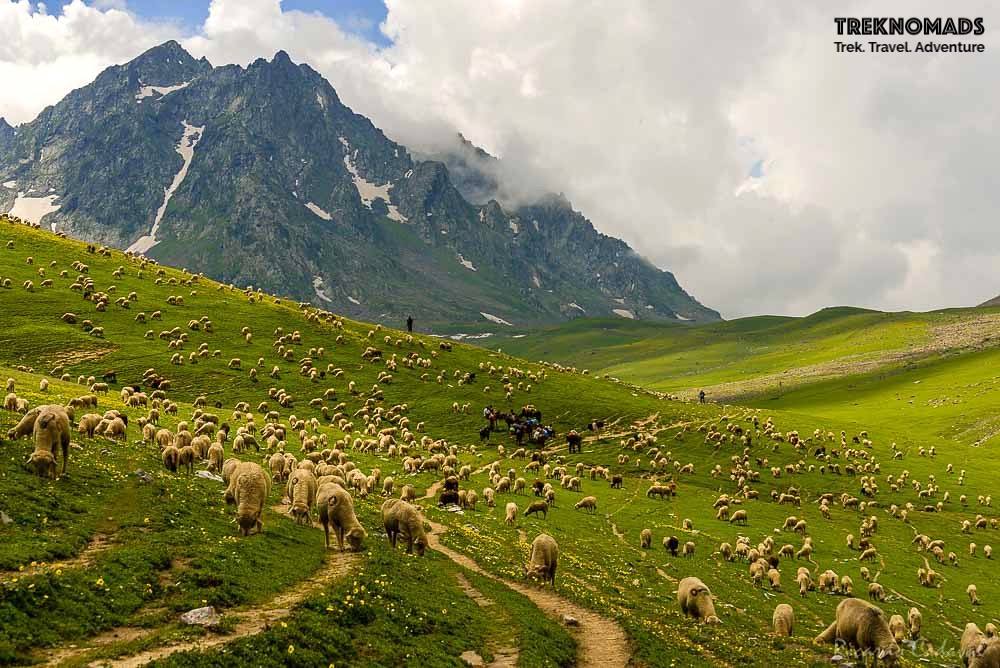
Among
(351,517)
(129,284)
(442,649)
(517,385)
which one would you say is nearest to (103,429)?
(351,517)

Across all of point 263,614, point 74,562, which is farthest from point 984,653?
point 74,562

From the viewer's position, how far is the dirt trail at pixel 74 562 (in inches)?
752

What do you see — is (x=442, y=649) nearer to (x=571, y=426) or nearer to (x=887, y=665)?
(x=887, y=665)

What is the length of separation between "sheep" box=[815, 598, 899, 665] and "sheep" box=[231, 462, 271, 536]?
25983 millimetres

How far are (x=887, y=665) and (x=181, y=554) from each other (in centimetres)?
2811

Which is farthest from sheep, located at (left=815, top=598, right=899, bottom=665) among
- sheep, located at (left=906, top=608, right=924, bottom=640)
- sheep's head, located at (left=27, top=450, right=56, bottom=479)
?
sheep's head, located at (left=27, top=450, right=56, bottom=479)

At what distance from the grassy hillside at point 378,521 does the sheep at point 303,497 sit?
83cm

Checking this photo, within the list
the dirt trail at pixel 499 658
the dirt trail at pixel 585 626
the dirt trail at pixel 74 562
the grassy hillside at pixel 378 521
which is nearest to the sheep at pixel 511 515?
the grassy hillside at pixel 378 521

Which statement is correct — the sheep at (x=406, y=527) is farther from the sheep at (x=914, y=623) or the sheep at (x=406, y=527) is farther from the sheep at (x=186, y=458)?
the sheep at (x=914, y=623)

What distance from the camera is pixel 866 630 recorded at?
28172 millimetres

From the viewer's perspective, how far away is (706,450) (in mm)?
102375

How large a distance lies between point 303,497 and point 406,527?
608 centimetres

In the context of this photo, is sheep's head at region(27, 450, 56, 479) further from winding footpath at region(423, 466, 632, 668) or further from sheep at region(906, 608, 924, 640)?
sheep at region(906, 608, 924, 640)

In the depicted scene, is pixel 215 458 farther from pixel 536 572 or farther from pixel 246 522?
pixel 536 572
